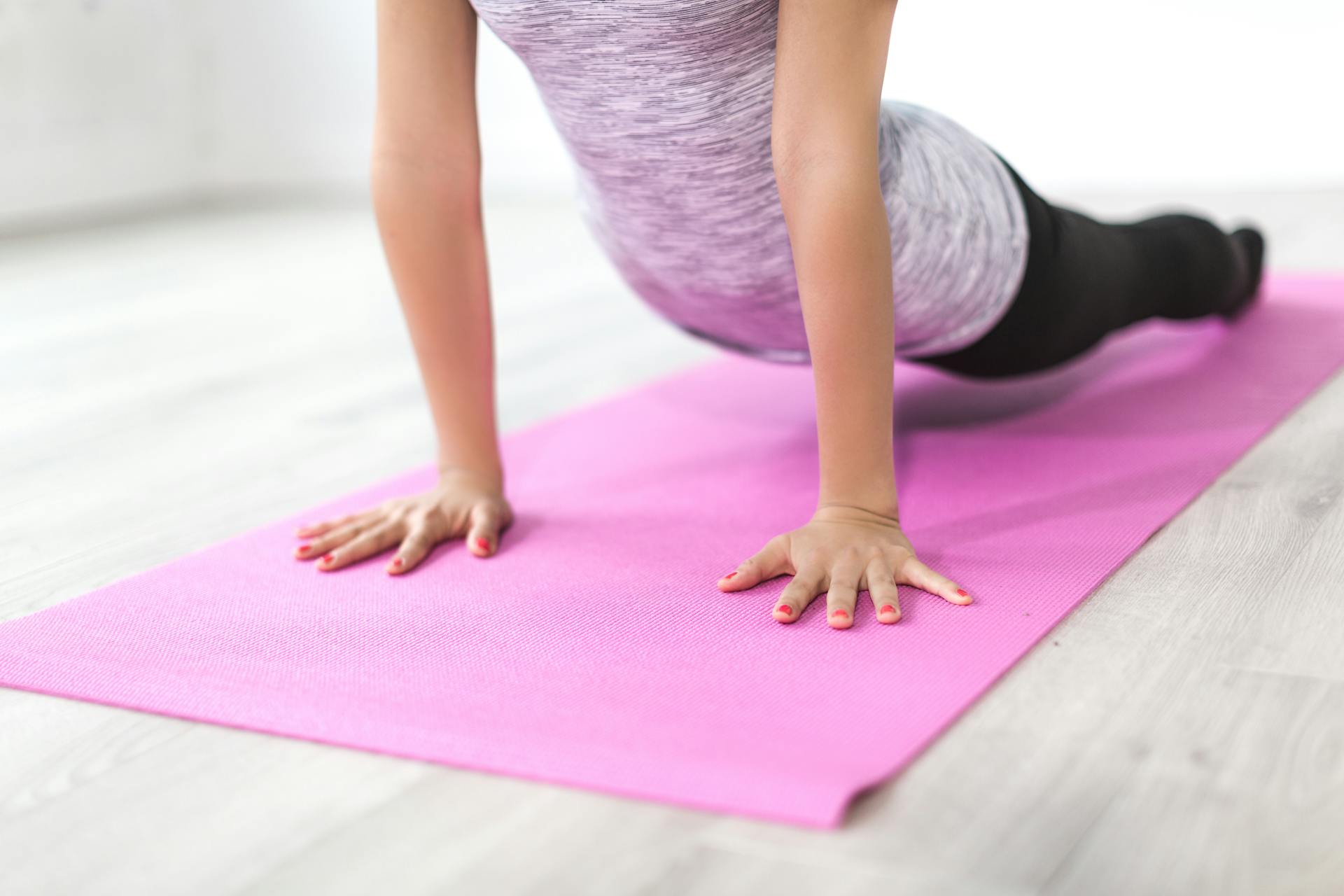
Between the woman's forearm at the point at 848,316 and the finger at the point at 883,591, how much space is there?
59 millimetres

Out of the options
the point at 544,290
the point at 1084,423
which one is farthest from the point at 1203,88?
the point at 1084,423

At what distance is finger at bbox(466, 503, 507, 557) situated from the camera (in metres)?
1.08

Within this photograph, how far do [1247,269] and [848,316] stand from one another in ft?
3.37

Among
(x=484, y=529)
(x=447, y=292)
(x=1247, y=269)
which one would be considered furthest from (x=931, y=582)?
(x=1247, y=269)

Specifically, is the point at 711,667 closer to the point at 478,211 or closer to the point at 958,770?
the point at 958,770

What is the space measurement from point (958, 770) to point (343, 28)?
3769 mm

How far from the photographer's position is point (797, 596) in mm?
920

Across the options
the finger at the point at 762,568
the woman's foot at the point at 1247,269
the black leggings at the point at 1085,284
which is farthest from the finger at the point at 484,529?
the woman's foot at the point at 1247,269

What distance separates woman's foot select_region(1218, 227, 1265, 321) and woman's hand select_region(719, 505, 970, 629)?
96 cm

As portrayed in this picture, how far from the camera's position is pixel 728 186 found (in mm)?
1168

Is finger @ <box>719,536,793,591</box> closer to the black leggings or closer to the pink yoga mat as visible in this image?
the pink yoga mat

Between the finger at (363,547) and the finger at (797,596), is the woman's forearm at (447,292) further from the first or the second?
the finger at (797,596)

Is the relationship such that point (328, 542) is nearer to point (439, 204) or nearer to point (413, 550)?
point (413, 550)

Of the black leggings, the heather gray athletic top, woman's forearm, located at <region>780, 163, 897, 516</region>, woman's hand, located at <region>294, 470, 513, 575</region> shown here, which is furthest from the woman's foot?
woman's hand, located at <region>294, 470, 513, 575</region>
